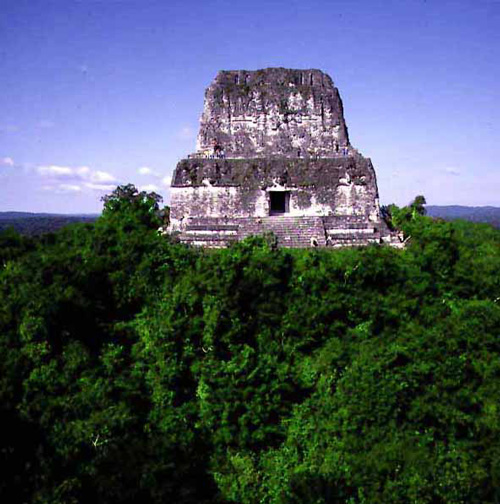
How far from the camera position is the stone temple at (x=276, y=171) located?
36.9ft

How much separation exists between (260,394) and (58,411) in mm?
2471

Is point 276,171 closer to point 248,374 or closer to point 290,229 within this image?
point 290,229

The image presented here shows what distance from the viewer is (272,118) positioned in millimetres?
13742

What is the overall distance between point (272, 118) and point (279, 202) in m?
2.59

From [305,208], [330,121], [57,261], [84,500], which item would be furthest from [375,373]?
[330,121]

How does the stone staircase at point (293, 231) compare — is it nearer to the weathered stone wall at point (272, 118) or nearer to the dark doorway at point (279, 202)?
the dark doorway at point (279, 202)

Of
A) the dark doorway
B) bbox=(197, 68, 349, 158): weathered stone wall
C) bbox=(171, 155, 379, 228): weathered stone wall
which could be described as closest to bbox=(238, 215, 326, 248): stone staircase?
bbox=(171, 155, 379, 228): weathered stone wall

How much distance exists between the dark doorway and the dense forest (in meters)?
3.71

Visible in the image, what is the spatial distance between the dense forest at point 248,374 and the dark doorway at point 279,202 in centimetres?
371

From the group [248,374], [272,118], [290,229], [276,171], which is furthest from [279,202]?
[248,374]

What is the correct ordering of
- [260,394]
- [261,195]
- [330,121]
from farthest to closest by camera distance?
[330,121] < [261,195] < [260,394]

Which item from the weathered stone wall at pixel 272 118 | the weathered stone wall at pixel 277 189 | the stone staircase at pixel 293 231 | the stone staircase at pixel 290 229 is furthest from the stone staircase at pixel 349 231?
the weathered stone wall at pixel 272 118

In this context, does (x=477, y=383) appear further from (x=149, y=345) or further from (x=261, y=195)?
(x=261, y=195)

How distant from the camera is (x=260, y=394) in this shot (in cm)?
696
